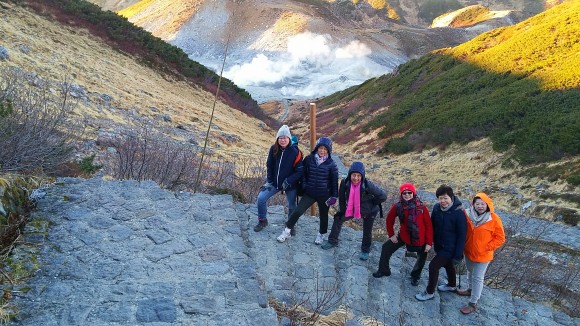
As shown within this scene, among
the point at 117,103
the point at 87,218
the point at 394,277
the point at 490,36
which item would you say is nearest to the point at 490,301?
the point at 394,277

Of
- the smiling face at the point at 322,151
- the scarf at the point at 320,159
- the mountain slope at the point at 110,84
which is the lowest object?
the scarf at the point at 320,159

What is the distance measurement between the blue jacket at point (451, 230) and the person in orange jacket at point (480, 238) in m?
0.19

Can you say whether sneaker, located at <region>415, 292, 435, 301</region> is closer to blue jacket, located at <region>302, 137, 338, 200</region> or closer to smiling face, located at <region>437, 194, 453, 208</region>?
smiling face, located at <region>437, 194, 453, 208</region>

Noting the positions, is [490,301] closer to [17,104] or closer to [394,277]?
[394,277]

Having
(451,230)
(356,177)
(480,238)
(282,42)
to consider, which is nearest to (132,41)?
(356,177)

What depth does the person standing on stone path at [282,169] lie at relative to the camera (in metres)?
5.61

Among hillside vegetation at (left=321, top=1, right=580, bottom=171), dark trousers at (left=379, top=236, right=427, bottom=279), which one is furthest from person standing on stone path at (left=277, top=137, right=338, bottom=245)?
hillside vegetation at (left=321, top=1, right=580, bottom=171)

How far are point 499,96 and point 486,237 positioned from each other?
63.3 ft

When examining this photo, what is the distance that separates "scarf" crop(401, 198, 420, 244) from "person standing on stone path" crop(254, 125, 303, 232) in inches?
56.3

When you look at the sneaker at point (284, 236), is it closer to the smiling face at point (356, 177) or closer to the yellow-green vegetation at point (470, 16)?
the smiling face at point (356, 177)

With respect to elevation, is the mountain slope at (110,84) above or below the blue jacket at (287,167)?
above

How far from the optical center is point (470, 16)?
109375mm

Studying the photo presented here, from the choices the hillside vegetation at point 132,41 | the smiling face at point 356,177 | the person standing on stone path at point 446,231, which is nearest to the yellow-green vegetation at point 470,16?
the hillside vegetation at point 132,41

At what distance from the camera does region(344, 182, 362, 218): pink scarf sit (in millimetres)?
5492
